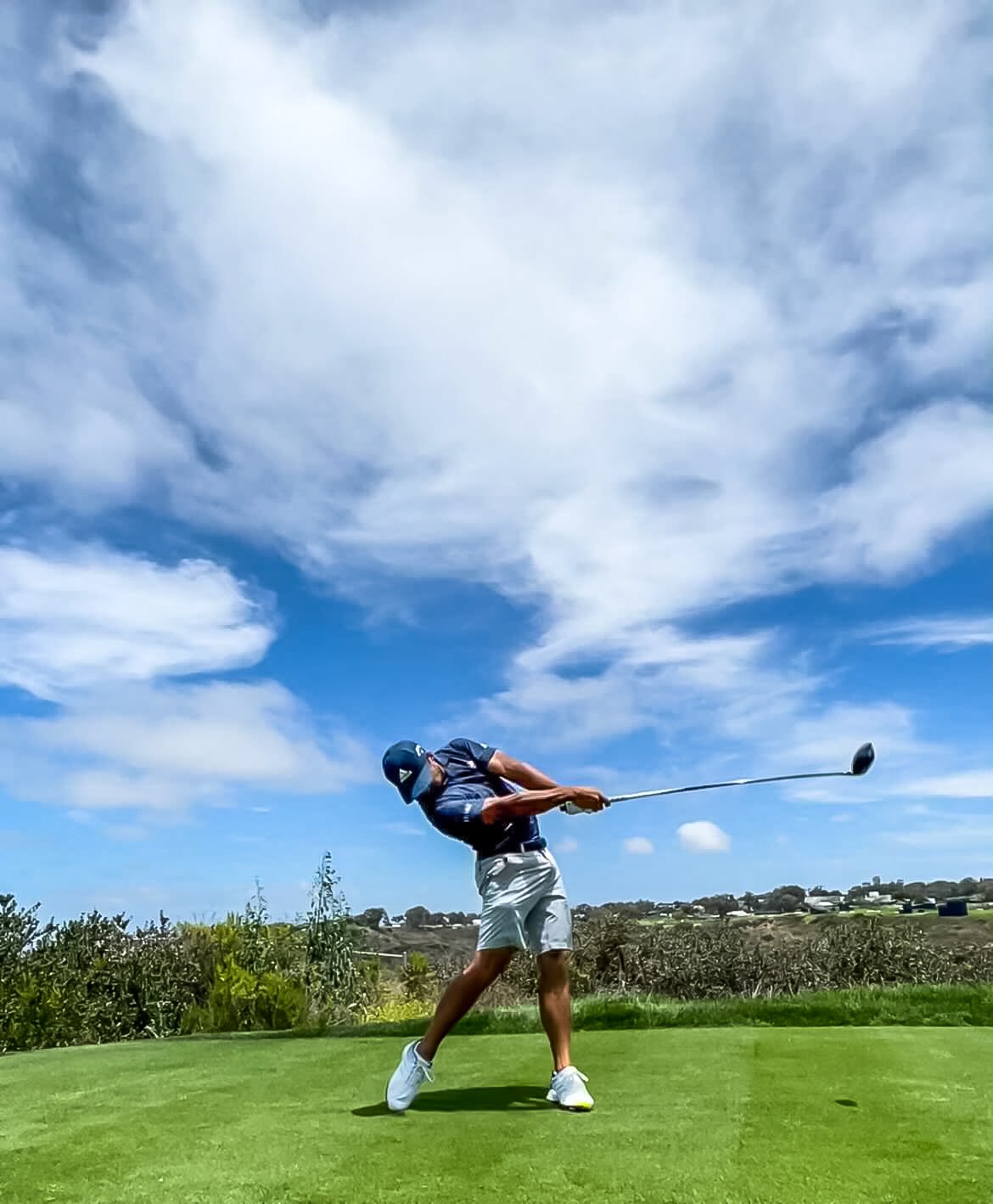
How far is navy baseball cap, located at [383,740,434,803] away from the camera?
5289 millimetres

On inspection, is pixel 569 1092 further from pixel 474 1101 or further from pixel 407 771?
pixel 407 771

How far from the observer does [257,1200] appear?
129 inches

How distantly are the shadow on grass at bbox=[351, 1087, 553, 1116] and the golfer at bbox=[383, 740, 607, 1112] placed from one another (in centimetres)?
14

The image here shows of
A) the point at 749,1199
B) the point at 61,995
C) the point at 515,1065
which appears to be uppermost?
the point at 61,995

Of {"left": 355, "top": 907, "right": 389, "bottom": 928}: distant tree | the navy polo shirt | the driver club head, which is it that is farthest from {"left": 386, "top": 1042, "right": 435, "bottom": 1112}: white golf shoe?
{"left": 355, "top": 907, "right": 389, "bottom": 928}: distant tree

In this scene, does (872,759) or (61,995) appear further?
(61,995)

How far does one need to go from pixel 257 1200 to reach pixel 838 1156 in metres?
1.79

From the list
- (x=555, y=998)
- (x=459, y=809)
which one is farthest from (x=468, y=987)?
(x=459, y=809)

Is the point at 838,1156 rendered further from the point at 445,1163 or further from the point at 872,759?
the point at 872,759

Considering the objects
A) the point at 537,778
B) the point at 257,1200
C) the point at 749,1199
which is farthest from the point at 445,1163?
the point at 537,778

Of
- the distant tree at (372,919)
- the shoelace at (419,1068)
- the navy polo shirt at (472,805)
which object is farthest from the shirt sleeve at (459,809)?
the distant tree at (372,919)

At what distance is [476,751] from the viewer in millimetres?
5477

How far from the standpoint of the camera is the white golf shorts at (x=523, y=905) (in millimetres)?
5211

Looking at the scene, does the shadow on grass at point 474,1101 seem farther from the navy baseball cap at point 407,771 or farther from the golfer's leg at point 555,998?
the navy baseball cap at point 407,771
